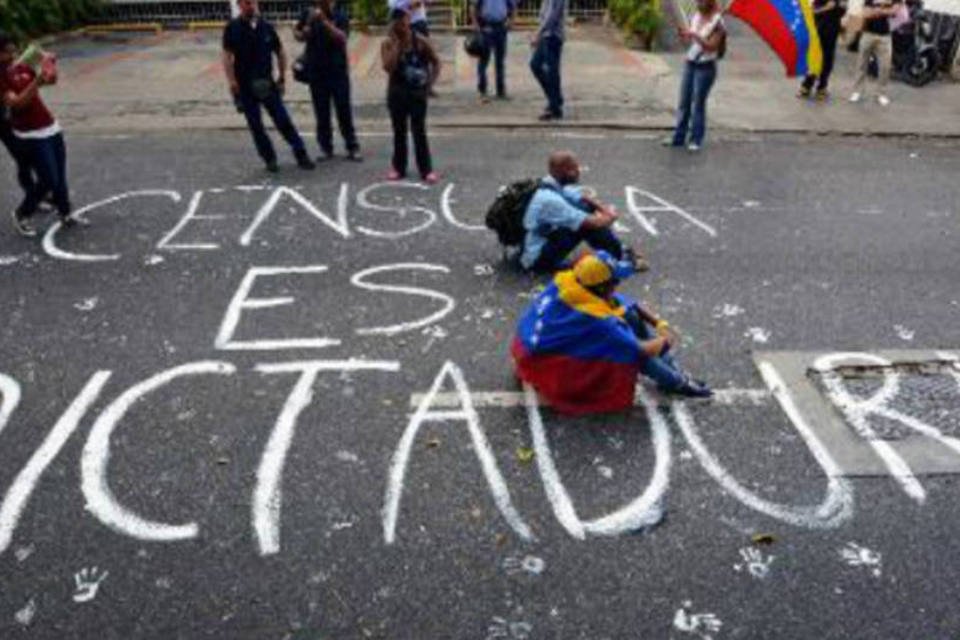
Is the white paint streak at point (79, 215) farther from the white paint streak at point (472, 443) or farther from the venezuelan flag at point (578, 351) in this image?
the venezuelan flag at point (578, 351)

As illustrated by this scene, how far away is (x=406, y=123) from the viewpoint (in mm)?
8328

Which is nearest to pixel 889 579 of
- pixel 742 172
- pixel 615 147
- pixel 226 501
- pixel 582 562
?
pixel 582 562

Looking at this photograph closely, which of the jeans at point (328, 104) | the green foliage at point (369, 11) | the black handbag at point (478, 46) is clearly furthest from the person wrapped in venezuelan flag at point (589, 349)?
the green foliage at point (369, 11)

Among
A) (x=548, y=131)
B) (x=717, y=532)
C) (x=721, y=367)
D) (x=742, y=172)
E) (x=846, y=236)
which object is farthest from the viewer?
(x=548, y=131)

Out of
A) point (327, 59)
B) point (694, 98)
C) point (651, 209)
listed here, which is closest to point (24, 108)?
point (327, 59)

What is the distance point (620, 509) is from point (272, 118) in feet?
19.6

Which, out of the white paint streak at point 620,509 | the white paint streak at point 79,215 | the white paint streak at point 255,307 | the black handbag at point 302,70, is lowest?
the white paint streak at point 620,509

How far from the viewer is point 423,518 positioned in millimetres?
3996

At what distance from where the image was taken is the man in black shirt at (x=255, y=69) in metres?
7.96

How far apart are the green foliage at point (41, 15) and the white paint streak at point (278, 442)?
12429 millimetres

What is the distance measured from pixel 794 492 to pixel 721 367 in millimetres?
1204

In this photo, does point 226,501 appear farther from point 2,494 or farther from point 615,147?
point 615,147

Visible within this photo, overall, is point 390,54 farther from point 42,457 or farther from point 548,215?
point 42,457

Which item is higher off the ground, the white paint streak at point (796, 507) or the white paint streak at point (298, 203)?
the white paint streak at point (298, 203)
